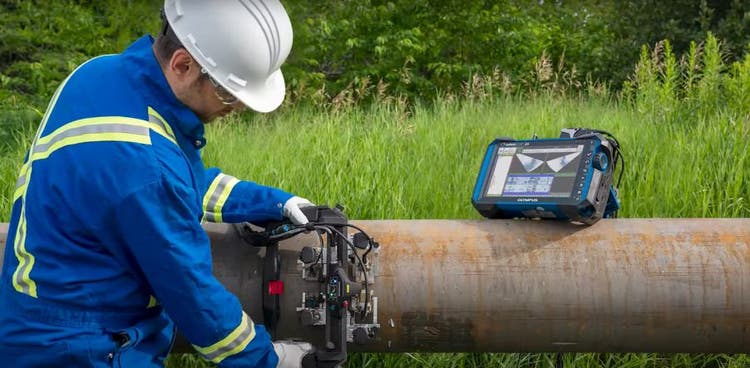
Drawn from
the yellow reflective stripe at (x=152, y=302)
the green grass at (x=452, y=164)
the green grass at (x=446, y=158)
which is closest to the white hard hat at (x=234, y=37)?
the yellow reflective stripe at (x=152, y=302)

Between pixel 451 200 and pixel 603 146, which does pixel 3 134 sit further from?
pixel 603 146

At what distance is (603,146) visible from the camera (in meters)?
3.20

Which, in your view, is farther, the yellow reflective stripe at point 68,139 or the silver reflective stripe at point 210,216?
the silver reflective stripe at point 210,216

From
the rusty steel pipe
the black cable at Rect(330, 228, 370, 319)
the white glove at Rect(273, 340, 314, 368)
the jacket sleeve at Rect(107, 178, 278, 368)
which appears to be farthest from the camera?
the rusty steel pipe

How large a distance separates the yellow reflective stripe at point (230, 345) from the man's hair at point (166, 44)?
2.42 ft

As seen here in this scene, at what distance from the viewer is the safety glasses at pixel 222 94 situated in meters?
2.51

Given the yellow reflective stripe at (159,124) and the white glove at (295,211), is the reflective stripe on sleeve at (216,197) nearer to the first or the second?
the white glove at (295,211)

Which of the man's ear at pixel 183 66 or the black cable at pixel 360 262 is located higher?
the man's ear at pixel 183 66

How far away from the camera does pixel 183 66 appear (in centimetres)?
250

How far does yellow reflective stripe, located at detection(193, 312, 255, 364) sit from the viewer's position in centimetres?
251

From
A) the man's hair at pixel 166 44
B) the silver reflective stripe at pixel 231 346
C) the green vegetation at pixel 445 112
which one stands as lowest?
the green vegetation at pixel 445 112

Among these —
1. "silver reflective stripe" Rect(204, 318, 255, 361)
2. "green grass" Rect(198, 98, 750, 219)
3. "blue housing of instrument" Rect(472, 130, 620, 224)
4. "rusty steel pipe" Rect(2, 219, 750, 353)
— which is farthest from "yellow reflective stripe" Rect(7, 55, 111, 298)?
"green grass" Rect(198, 98, 750, 219)

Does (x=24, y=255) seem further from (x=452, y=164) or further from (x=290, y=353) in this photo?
(x=452, y=164)

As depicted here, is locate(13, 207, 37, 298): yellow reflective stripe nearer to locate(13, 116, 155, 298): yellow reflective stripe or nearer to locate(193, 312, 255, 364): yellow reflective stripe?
locate(13, 116, 155, 298): yellow reflective stripe
